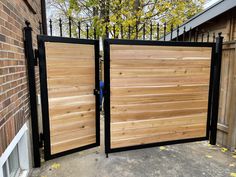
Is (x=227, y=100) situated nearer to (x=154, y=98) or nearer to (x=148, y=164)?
(x=154, y=98)

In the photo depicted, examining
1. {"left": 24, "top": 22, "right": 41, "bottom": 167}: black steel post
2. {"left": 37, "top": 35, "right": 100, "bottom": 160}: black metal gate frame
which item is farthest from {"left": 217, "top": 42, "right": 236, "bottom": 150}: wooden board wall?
{"left": 24, "top": 22, "right": 41, "bottom": 167}: black steel post

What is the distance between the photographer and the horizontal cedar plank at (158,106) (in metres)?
2.87

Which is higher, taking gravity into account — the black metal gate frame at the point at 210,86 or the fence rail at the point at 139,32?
the fence rail at the point at 139,32

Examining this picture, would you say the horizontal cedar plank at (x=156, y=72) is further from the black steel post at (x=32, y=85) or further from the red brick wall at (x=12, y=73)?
the red brick wall at (x=12, y=73)

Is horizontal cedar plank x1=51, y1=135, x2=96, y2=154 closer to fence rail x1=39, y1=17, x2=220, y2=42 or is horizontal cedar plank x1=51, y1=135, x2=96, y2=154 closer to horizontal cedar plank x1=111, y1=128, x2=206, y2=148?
horizontal cedar plank x1=111, y1=128, x2=206, y2=148

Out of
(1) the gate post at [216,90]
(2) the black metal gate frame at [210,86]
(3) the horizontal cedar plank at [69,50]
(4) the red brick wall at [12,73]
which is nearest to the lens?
(4) the red brick wall at [12,73]

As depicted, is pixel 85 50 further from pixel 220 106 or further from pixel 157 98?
pixel 220 106

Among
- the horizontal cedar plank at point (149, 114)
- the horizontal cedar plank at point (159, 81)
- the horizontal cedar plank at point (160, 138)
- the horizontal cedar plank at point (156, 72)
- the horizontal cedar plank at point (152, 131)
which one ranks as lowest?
the horizontal cedar plank at point (160, 138)

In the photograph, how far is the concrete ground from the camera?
251 cm

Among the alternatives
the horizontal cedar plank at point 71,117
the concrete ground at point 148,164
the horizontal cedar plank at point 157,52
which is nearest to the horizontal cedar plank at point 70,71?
the horizontal cedar plank at point 157,52

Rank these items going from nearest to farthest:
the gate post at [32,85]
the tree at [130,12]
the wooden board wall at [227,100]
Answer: the gate post at [32,85] → the wooden board wall at [227,100] → the tree at [130,12]

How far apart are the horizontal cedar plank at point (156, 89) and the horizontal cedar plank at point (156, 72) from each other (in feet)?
0.64

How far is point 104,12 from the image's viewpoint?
7988 mm

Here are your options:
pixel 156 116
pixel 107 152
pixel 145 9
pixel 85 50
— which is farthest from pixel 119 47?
pixel 145 9
